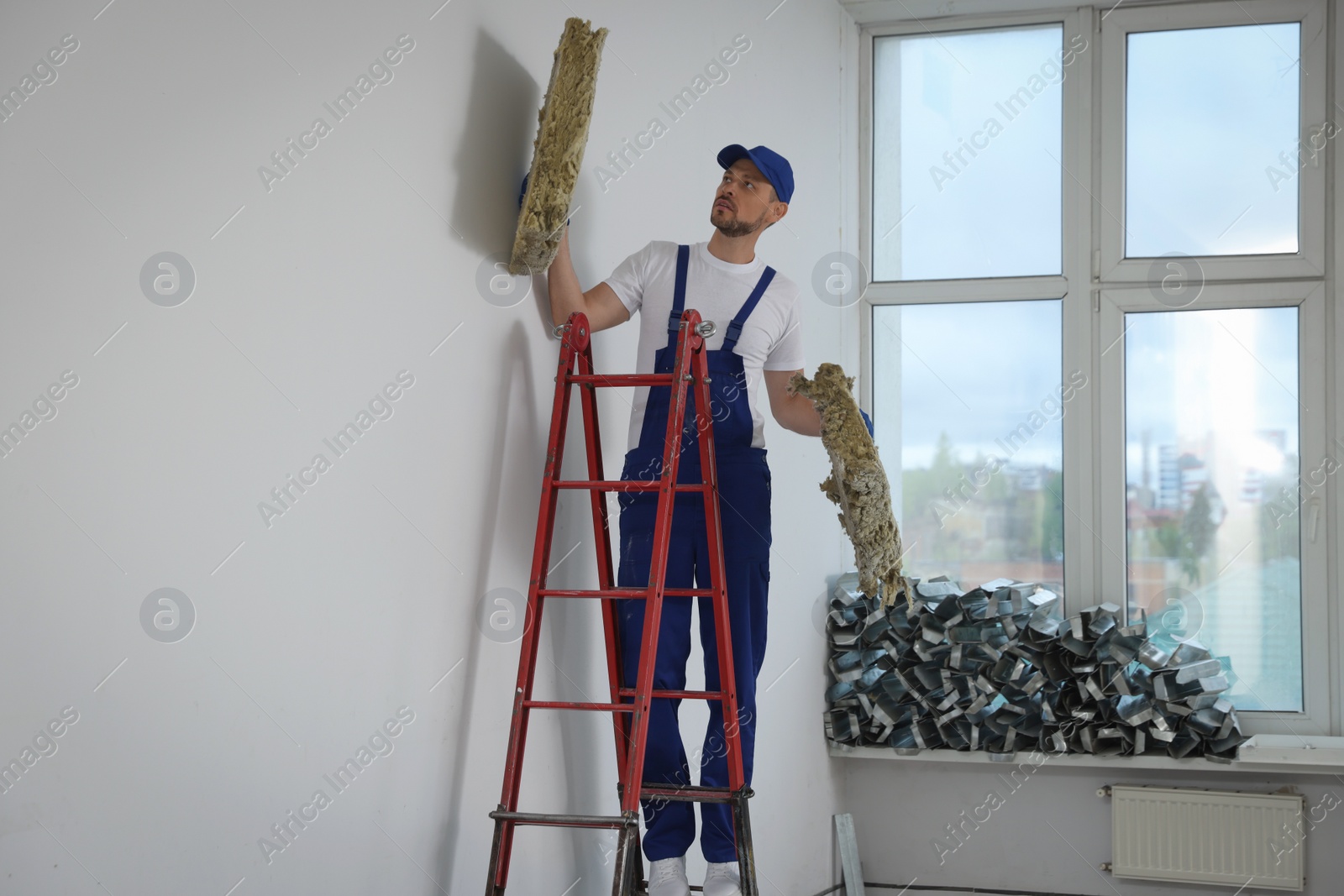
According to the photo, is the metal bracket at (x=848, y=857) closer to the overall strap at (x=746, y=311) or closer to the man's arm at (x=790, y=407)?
the man's arm at (x=790, y=407)

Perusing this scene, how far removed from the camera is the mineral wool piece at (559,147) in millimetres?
1912

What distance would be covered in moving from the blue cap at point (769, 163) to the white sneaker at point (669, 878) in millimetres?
1360

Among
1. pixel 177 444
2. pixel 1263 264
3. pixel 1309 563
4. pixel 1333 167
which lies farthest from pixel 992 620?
pixel 177 444

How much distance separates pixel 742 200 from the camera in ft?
7.51

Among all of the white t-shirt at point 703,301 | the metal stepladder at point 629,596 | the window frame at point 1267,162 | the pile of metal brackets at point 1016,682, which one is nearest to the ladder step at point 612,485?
the metal stepladder at point 629,596

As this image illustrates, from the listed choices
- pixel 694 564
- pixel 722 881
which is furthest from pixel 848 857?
pixel 694 564

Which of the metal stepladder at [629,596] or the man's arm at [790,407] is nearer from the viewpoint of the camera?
the metal stepladder at [629,596]

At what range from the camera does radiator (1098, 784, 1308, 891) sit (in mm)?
3605

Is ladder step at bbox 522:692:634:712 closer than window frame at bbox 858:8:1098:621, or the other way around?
ladder step at bbox 522:692:634:712

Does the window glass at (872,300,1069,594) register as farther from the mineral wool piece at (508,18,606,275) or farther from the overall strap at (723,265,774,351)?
the mineral wool piece at (508,18,606,275)

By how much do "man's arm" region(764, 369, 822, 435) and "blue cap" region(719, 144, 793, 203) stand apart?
381 mm

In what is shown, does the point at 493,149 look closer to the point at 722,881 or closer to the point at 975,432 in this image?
the point at 722,881

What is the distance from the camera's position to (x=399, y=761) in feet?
5.73

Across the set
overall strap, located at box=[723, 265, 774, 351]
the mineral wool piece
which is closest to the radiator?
overall strap, located at box=[723, 265, 774, 351]
